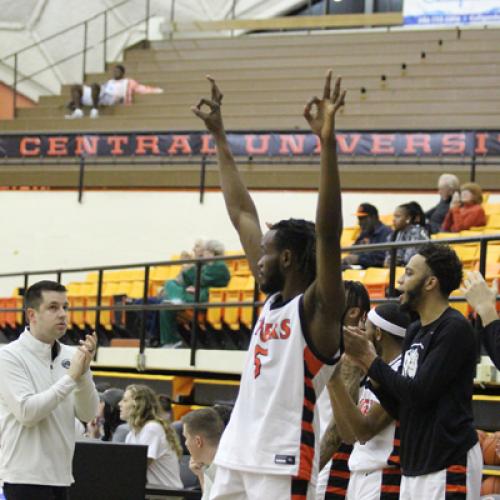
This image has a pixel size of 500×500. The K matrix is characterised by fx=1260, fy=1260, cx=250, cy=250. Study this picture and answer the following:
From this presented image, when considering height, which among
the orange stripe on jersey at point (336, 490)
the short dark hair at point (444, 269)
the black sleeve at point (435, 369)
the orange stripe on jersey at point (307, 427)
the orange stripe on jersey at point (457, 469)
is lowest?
the orange stripe on jersey at point (336, 490)

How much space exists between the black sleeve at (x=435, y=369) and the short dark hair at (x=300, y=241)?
25.4 inches

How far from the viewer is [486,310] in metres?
4.87

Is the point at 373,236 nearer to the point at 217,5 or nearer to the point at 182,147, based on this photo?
the point at 182,147

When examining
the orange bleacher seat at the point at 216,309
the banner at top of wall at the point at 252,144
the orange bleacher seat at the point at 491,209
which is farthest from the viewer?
the banner at top of wall at the point at 252,144

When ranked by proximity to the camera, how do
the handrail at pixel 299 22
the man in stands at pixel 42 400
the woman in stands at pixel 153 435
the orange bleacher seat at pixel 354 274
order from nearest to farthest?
the man in stands at pixel 42 400
the woman in stands at pixel 153 435
the orange bleacher seat at pixel 354 274
the handrail at pixel 299 22

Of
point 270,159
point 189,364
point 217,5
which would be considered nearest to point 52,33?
point 217,5

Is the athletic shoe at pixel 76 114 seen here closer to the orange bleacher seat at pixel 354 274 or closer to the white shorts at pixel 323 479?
the orange bleacher seat at pixel 354 274

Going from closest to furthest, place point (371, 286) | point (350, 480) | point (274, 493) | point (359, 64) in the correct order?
point (274, 493), point (350, 480), point (371, 286), point (359, 64)

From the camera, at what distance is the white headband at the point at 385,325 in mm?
5469

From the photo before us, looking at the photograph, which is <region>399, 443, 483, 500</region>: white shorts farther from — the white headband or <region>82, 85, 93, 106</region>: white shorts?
<region>82, 85, 93, 106</region>: white shorts

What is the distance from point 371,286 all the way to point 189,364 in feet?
8.14

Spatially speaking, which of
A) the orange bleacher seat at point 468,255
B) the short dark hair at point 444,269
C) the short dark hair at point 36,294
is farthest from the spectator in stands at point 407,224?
the short dark hair at point 444,269

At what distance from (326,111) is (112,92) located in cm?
1720

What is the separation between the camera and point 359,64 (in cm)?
2039
